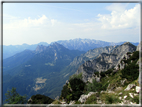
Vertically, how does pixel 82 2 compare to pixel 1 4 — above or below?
above

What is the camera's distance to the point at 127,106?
5348 millimetres

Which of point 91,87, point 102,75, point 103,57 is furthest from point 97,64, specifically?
point 91,87

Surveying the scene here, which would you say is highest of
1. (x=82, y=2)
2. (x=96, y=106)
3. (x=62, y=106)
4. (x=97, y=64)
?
(x=82, y=2)

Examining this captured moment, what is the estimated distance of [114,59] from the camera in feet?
422

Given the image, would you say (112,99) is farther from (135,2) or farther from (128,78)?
(128,78)

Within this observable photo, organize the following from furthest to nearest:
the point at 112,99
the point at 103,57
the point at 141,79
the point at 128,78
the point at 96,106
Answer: the point at 103,57 → the point at 128,78 → the point at 112,99 → the point at 96,106 → the point at 141,79

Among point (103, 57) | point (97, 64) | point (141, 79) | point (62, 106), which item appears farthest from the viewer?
point (103, 57)

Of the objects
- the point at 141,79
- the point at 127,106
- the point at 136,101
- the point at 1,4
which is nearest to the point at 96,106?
the point at 127,106

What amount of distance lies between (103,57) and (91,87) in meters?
141

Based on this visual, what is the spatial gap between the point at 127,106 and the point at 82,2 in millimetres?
7977

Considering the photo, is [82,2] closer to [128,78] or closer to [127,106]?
[127,106]

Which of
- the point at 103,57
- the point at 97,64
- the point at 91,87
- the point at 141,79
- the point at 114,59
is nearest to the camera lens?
the point at 141,79

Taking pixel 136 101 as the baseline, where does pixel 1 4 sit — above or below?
above

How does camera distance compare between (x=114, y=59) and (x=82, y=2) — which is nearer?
(x=82, y=2)
